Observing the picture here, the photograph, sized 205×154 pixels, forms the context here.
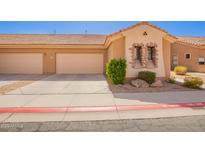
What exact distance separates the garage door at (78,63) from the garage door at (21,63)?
218 centimetres

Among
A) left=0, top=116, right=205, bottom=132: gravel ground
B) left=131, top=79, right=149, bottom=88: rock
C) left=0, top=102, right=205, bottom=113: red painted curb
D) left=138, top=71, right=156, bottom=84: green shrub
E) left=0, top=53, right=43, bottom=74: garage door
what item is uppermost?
left=0, top=53, right=43, bottom=74: garage door

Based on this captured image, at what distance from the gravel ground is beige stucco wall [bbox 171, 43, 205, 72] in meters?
19.7

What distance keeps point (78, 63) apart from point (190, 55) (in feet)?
45.8

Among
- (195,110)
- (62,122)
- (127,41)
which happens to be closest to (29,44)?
(127,41)

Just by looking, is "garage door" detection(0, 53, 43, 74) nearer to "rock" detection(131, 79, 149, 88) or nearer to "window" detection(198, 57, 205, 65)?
"rock" detection(131, 79, 149, 88)

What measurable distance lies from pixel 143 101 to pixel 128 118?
7.65 ft

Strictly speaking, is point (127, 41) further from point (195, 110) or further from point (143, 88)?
point (195, 110)

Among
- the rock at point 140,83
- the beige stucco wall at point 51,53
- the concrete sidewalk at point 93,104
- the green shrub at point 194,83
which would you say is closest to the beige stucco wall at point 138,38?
the rock at point 140,83

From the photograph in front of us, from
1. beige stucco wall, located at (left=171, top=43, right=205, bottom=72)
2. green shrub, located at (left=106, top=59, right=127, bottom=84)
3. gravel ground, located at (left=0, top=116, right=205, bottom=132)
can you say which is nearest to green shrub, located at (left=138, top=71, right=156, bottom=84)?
green shrub, located at (left=106, top=59, right=127, bottom=84)

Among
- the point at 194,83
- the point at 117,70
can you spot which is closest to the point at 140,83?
the point at 117,70

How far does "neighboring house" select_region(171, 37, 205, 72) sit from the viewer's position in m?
23.1
